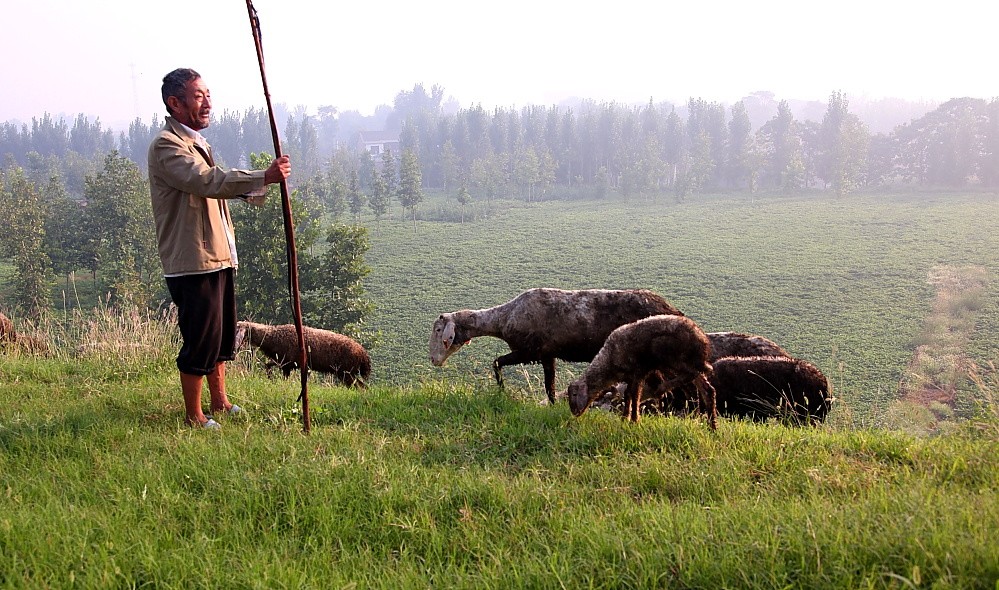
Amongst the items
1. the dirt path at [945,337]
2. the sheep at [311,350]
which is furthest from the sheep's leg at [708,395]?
the dirt path at [945,337]

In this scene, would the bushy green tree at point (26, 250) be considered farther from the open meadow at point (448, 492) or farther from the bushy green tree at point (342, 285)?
Result: the open meadow at point (448, 492)

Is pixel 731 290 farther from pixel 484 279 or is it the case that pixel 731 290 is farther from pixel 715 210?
pixel 715 210

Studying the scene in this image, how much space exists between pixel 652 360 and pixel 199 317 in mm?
3903

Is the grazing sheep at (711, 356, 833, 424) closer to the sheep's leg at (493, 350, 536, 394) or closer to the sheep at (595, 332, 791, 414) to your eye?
the sheep at (595, 332, 791, 414)

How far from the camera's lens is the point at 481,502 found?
156 inches

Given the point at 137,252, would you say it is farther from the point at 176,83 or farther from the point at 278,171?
the point at 278,171

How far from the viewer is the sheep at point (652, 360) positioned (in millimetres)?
6035

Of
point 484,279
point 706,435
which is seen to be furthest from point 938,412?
point 484,279

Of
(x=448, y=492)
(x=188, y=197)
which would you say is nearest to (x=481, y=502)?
(x=448, y=492)

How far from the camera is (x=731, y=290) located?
47.0 metres

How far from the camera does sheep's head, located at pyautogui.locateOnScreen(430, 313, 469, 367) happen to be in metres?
8.87

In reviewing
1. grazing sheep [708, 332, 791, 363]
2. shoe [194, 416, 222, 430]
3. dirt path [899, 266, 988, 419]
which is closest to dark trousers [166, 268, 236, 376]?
shoe [194, 416, 222, 430]

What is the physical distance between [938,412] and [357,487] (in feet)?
84.2

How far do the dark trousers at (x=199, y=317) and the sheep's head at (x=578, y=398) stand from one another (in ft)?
10.0
